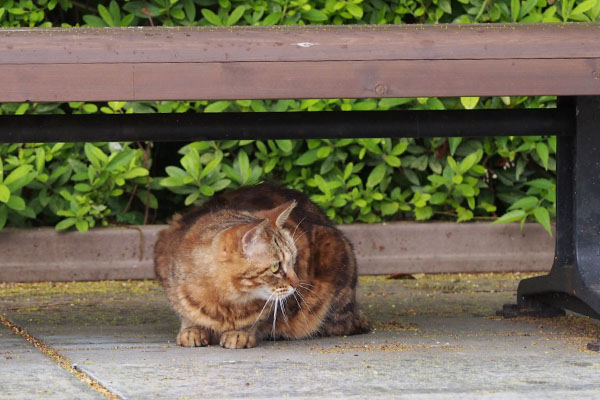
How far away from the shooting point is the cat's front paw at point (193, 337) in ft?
10.1

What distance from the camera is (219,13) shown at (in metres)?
4.73

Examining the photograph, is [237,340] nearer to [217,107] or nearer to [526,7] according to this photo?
[217,107]

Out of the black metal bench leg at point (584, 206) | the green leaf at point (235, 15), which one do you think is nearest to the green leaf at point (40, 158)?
the green leaf at point (235, 15)

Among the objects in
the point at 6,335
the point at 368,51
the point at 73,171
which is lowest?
the point at 6,335

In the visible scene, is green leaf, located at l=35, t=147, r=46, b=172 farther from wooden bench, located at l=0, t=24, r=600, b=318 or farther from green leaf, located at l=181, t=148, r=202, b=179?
wooden bench, located at l=0, t=24, r=600, b=318

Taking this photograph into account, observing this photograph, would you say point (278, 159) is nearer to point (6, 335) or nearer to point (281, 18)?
point (281, 18)

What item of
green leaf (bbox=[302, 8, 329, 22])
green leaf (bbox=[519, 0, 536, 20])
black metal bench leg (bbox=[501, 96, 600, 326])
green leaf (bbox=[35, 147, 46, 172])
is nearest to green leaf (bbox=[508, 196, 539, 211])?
green leaf (bbox=[519, 0, 536, 20])

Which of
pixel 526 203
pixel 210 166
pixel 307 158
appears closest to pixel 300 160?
pixel 307 158

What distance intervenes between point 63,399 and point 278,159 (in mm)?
2592

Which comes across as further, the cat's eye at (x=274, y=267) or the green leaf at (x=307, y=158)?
the green leaf at (x=307, y=158)

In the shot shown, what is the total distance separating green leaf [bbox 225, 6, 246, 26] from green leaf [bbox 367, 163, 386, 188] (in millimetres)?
918

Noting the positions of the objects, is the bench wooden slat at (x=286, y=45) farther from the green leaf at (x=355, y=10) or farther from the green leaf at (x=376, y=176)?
the green leaf at (x=376, y=176)

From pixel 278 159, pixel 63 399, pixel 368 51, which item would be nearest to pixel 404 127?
pixel 368 51

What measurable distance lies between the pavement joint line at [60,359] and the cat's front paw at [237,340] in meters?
0.49
